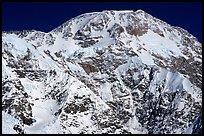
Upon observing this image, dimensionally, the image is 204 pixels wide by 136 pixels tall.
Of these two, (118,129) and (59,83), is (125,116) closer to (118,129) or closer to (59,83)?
(118,129)

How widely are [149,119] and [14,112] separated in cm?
4836

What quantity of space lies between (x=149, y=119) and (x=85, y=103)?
1036 inches

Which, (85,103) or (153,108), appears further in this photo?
(153,108)

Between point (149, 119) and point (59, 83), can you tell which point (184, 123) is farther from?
point (59, 83)

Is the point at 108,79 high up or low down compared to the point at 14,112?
up

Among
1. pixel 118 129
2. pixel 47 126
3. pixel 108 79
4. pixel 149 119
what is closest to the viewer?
pixel 47 126

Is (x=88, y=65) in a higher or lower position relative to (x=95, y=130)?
higher

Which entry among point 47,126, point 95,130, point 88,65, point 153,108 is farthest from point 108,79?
point 47,126

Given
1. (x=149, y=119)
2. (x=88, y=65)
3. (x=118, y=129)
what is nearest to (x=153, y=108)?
(x=149, y=119)

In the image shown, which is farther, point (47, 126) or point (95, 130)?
point (95, 130)

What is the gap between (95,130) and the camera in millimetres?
161625

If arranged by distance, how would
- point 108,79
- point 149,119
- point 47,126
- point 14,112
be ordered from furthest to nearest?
1. point 108,79
2. point 149,119
3. point 14,112
4. point 47,126

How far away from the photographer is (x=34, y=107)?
538 ft

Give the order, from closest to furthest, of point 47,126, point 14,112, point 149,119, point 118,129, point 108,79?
point 47,126
point 14,112
point 118,129
point 149,119
point 108,79
